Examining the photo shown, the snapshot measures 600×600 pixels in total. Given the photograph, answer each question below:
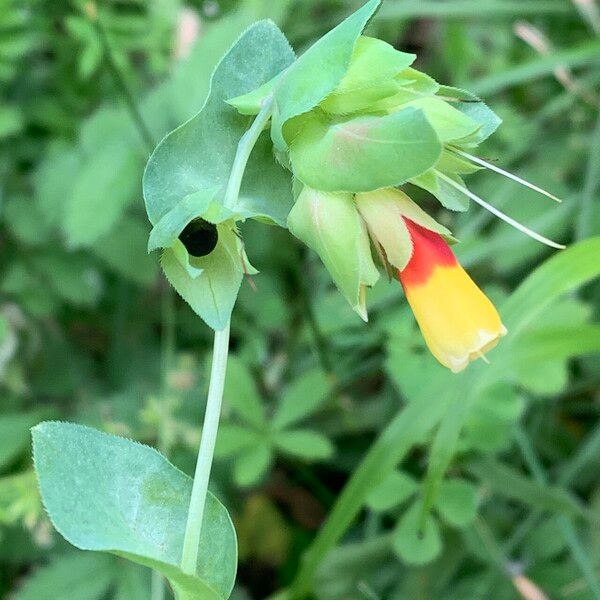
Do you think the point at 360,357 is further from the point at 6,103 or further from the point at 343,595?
the point at 6,103

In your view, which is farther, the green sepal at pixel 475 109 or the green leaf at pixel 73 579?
the green leaf at pixel 73 579

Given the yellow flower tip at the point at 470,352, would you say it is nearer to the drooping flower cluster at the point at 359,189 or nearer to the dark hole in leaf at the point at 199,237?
the drooping flower cluster at the point at 359,189

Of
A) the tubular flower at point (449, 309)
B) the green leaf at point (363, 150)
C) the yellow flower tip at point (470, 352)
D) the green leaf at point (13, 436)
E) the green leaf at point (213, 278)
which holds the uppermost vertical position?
the green leaf at point (363, 150)

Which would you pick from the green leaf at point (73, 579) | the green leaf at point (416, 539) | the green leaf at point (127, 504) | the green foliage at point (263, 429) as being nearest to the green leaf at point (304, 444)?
the green foliage at point (263, 429)

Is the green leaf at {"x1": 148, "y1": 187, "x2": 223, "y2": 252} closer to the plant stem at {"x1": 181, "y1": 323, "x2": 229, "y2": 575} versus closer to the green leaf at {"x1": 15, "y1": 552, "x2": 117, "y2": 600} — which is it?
the plant stem at {"x1": 181, "y1": 323, "x2": 229, "y2": 575}

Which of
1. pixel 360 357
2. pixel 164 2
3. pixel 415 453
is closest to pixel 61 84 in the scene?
pixel 164 2

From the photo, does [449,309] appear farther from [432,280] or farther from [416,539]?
[416,539]

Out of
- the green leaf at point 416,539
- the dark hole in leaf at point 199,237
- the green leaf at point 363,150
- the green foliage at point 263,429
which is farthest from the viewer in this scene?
the green foliage at point 263,429
